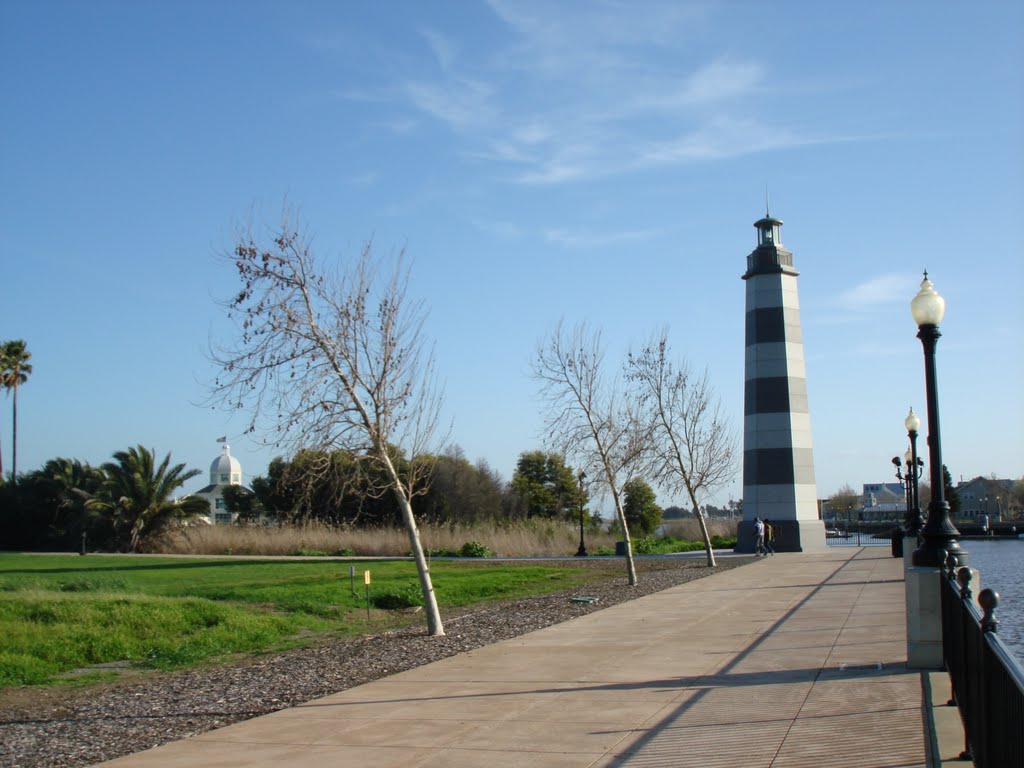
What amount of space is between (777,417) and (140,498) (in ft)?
96.5

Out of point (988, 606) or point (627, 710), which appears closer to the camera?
point (988, 606)

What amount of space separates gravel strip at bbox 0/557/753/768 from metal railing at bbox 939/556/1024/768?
639cm

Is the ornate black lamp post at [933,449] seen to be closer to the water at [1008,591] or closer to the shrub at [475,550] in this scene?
the water at [1008,591]

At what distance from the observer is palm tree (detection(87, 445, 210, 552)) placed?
47.0 metres

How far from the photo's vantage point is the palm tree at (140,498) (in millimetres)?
46969

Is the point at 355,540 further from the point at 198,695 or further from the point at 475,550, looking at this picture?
the point at 198,695

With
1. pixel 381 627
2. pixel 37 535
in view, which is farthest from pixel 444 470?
pixel 381 627

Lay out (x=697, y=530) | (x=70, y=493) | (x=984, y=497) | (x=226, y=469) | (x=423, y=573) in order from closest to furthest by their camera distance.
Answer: (x=423, y=573), (x=70, y=493), (x=697, y=530), (x=226, y=469), (x=984, y=497)

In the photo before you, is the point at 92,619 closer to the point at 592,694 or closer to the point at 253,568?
the point at 592,694

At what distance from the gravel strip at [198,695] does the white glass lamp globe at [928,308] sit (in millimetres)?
7384

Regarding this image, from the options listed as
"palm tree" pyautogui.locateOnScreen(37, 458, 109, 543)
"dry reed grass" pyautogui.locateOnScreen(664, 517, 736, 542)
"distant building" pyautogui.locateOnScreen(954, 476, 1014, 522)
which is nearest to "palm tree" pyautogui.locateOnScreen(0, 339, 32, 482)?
"palm tree" pyautogui.locateOnScreen(37, 458, 109, 543)

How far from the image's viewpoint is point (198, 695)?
37.0ft

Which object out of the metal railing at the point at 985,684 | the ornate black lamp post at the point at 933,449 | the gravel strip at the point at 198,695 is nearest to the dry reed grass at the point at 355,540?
the gravel strip at the point at 198,695

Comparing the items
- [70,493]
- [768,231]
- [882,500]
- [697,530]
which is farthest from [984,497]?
[70,493]
